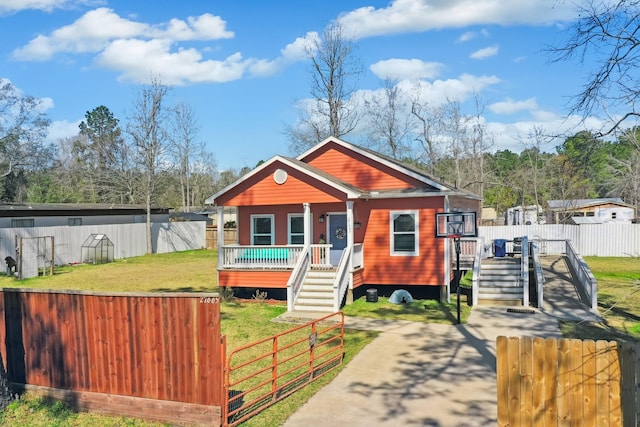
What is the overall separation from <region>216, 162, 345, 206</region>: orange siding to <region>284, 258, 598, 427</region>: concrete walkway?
461 cm

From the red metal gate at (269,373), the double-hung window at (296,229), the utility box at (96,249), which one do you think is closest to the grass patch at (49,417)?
the red metal gate at (269,373)

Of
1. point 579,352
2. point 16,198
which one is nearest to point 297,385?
point 579,352

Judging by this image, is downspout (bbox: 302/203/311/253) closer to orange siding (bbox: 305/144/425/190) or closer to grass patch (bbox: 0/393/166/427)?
orange siding (bbox: 305/144/425/190)

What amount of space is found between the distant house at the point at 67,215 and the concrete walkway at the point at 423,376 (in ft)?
79.6

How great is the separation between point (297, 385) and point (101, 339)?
3.35m

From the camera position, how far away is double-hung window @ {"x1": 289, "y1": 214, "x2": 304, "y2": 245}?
1930 centimetres

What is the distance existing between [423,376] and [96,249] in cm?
2487

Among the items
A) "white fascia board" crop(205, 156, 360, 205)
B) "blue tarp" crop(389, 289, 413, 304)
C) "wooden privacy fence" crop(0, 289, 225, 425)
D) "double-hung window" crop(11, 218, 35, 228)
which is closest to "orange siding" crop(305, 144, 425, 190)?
"white fascia board" crop(205, 156, 360, 205)

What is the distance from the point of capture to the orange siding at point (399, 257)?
1720 centimetres

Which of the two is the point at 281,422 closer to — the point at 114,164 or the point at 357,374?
the point at 357,374

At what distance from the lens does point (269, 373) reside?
965 centimetres

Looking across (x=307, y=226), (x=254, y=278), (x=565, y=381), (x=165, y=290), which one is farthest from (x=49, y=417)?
(x=165, y=290)

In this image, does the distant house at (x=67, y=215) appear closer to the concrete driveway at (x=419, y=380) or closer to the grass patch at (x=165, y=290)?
the grass patch at (x=165, y=290)

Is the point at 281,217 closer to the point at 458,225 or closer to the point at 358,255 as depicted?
the point at 358,255
